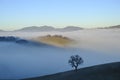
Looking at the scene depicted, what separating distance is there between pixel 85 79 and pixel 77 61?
4127cm

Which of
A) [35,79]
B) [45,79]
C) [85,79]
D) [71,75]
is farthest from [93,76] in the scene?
[35,79]

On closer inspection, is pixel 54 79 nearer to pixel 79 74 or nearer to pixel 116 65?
pixel 79 74

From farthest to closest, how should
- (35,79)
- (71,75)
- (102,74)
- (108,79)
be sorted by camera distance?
(35,79), (71,75), (102,74), (108,79)

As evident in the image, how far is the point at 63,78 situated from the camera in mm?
161875

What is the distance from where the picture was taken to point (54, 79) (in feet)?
543

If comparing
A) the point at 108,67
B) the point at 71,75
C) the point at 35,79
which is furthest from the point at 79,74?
the point at 35,79

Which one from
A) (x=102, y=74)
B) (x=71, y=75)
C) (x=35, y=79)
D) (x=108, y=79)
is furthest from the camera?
(x=35, y=79)

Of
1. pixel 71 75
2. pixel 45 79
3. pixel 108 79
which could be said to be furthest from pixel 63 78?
pixel 108 79

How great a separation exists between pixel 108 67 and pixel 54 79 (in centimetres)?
2882

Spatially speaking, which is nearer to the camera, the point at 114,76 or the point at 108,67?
the point at 114,76

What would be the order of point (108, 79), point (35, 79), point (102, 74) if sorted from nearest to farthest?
point (108, 79)
point (102, 74)
point (35, 79)

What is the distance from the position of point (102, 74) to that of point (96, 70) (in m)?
11.9

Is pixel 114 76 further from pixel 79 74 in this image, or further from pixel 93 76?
pixel 79 74

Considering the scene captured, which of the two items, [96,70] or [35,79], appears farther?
[35,79]
